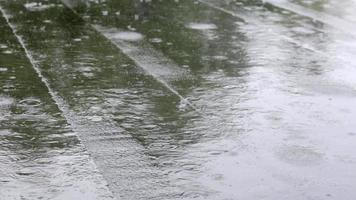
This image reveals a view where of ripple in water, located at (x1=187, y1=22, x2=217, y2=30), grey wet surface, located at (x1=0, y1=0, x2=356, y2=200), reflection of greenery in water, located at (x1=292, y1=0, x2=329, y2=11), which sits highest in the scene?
reflection of greenery in water, located at (x1=292, y1=0, x2=329, y2=11)

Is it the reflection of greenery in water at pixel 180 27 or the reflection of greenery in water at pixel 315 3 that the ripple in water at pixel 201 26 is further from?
the reflection of greenery in water at pixel 315 3

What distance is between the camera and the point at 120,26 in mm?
9266

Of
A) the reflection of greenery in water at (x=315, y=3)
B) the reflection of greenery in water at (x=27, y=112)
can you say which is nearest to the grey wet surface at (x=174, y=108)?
the reflection of greenery in water at (x=27, y=112)

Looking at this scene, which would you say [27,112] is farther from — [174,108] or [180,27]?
[180,27]

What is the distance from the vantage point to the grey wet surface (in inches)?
168

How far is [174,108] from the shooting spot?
5.72m

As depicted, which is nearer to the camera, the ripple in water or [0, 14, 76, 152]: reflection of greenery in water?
[0, 14, 76, 152]: reflection of greenery in water

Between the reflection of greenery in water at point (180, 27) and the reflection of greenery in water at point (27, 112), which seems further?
the reflection of greenery in water at point (180, 27)

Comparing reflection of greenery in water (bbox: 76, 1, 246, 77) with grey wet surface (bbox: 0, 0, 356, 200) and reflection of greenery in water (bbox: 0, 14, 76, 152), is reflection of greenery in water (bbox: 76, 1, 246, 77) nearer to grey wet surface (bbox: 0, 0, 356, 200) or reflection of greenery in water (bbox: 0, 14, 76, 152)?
grey wet surface (bbox: 0, 0, 356, 200)

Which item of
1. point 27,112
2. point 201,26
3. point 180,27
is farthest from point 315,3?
point 27,112

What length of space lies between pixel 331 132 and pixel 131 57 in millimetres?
3243

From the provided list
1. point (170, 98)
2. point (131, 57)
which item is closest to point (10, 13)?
point (131, 57)

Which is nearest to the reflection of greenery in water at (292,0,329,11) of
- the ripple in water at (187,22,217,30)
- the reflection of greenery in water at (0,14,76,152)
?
the ripple in water at (187,22,217,30)

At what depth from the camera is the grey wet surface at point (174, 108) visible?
4.27 meters
